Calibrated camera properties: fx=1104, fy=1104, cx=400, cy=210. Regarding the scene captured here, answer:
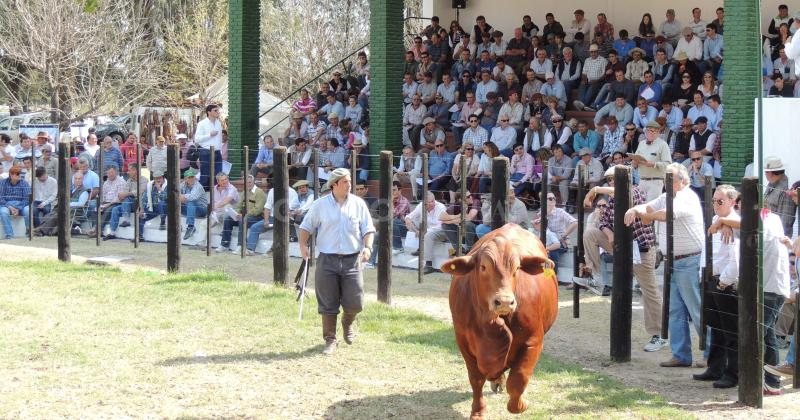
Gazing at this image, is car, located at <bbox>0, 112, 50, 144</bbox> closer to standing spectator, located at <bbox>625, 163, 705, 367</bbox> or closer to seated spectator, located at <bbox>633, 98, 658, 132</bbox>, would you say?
seated spectator, located at <bbox>633, 98, 658, 132</bbox>

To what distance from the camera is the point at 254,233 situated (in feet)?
60.6

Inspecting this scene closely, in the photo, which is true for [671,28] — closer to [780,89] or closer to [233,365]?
[780,89]

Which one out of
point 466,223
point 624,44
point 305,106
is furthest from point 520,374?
point 305,106

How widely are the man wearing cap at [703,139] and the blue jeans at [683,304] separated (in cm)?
724

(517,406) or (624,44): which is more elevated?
→ (624,44)

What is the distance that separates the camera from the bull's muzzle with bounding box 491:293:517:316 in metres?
8.02

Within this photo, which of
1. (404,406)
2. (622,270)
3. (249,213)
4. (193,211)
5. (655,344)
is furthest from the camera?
(193,211)

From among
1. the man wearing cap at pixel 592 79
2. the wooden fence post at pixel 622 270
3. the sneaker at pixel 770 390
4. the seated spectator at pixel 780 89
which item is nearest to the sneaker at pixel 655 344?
the wooden fence post at pixel 622 270

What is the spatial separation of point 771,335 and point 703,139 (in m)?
8.40

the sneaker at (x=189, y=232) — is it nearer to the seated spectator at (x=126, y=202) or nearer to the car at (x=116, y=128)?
the seated spectator at (x=126, y=202)

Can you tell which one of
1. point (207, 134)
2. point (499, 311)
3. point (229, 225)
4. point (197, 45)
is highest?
point (197, 45)

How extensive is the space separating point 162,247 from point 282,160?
511cm

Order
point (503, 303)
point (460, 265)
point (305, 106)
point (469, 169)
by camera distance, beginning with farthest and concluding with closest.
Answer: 1. point (305, 106)
2. point (469, 169)
3. point (460, 265)
4. point (503, 303)

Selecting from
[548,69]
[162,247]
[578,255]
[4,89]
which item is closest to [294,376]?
[578,255]
